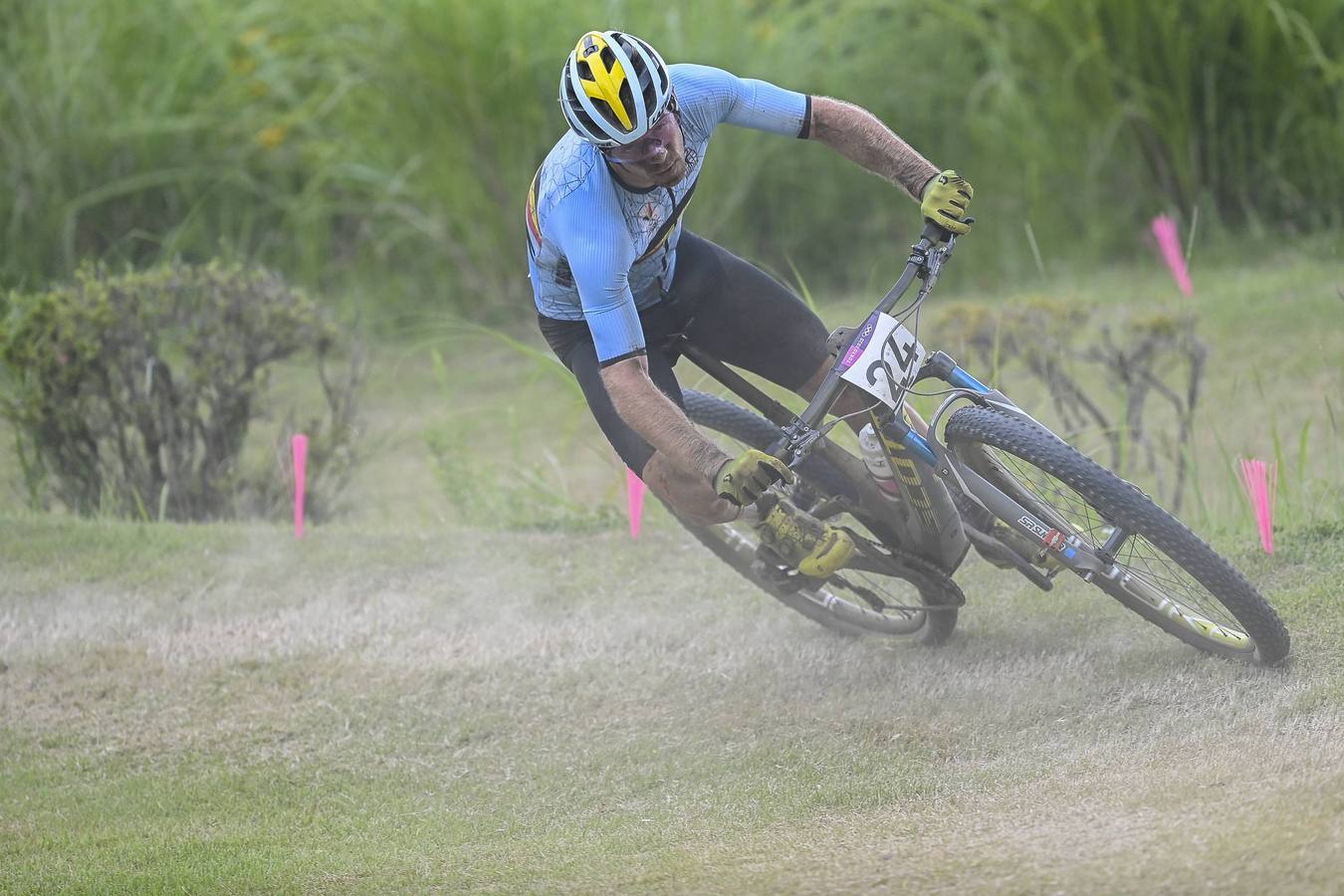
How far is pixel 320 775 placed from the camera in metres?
4.59

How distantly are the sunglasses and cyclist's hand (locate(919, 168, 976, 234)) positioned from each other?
0.70m

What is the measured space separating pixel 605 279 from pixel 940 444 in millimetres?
1058

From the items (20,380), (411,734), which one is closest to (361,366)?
(20,380)

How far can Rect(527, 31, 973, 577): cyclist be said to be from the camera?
396cm

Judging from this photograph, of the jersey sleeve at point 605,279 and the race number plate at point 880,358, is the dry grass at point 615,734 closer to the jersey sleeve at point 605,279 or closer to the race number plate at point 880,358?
the race number plate at point 880,358

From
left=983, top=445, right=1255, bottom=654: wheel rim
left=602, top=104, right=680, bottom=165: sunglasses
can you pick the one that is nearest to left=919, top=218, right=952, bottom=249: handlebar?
left=983, top=445, right=1255, bottom=654: wheel rim

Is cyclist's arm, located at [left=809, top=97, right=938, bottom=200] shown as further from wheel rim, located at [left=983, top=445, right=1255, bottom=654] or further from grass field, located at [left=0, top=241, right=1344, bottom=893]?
grass field, located at [left=0, top=241, right=1344, bottom=893]

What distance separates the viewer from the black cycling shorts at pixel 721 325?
4.59 metres

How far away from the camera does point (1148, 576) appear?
4289 mm

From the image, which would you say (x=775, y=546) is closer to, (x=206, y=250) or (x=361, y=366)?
(x=361, y=366)

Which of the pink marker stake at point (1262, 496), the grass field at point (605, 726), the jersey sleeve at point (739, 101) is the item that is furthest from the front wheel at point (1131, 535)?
the jersey sleeve at point (739, 101)

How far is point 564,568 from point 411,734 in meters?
1.40

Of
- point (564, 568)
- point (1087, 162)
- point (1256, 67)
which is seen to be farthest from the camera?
point (1087, 162)

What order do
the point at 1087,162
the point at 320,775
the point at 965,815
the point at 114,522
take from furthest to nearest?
the point at 1087,162, the point at 114,522, the point at 320,775, the point at 965,815
